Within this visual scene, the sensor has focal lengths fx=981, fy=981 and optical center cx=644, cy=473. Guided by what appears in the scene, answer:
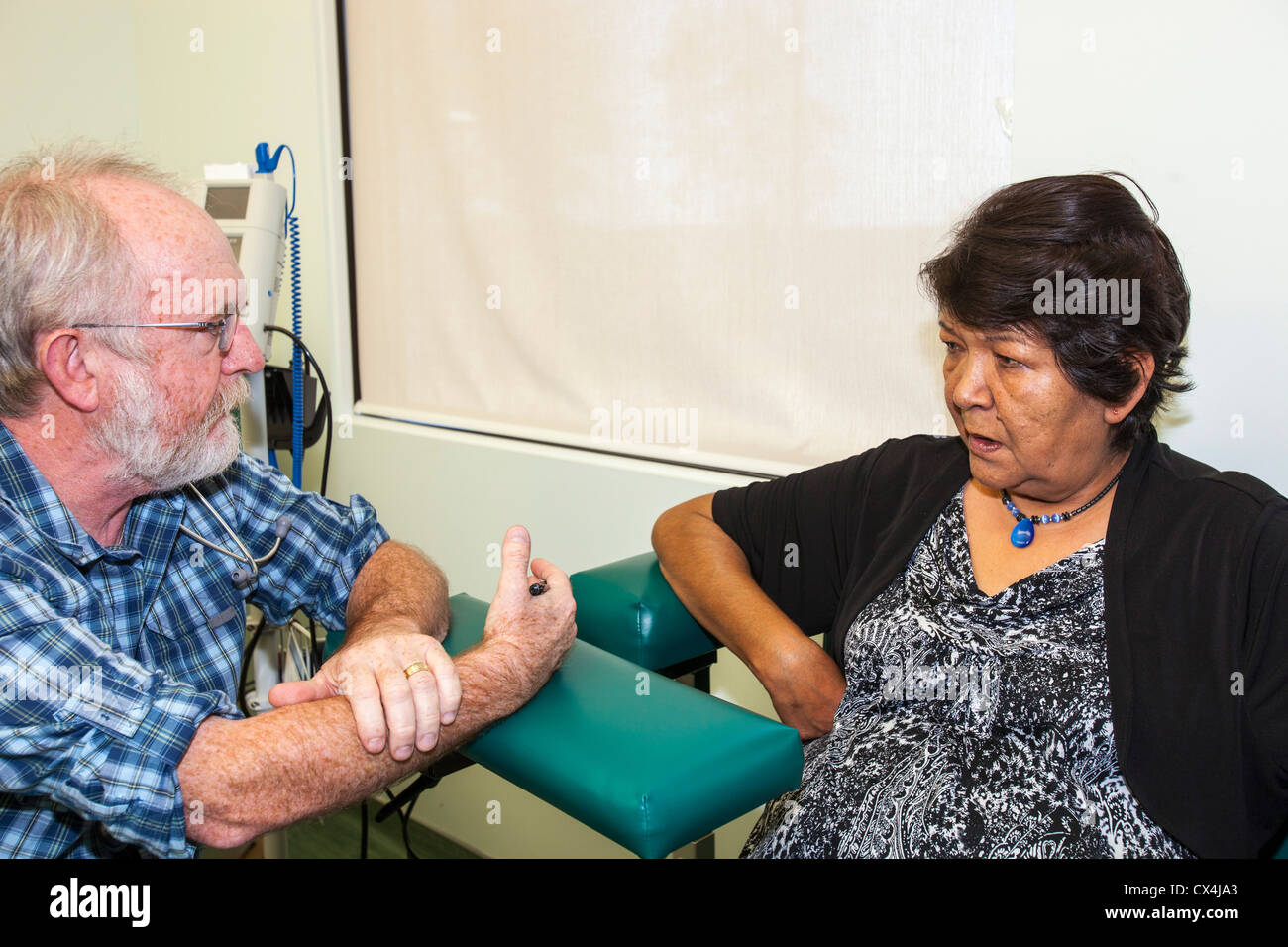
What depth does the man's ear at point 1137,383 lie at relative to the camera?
4.00ft

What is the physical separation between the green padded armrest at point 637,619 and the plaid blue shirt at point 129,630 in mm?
376

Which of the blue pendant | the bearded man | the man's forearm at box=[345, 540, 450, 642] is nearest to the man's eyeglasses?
the bearded man

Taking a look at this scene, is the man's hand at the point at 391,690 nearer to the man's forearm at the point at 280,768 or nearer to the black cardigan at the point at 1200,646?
the man's forearm at the point at 280,768

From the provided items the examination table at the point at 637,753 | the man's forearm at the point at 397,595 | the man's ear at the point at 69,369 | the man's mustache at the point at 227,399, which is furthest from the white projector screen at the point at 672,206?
the man's ear at the point at 69,369

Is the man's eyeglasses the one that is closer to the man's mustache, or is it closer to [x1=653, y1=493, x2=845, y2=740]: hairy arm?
the man's mustache

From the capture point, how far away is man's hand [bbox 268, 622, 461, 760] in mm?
1049

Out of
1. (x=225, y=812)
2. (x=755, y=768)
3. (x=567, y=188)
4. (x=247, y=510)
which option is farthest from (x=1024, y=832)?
(x=567, y=188)

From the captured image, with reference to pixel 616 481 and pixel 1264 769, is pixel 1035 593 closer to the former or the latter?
pixel 1264 769

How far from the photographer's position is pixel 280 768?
3.22ft

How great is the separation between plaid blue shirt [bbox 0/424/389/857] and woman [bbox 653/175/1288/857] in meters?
0.72

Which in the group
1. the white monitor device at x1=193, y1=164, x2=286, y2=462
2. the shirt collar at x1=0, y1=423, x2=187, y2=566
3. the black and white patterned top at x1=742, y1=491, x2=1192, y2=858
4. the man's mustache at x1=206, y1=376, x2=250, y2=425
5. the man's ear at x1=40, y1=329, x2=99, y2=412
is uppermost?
the white monitor device at x1=193, y1=164, x2=286, y2=462

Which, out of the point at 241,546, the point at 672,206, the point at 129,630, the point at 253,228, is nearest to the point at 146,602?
the point at 129,630

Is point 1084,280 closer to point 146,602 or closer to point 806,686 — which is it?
point 806,686

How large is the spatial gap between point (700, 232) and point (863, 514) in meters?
0.73
